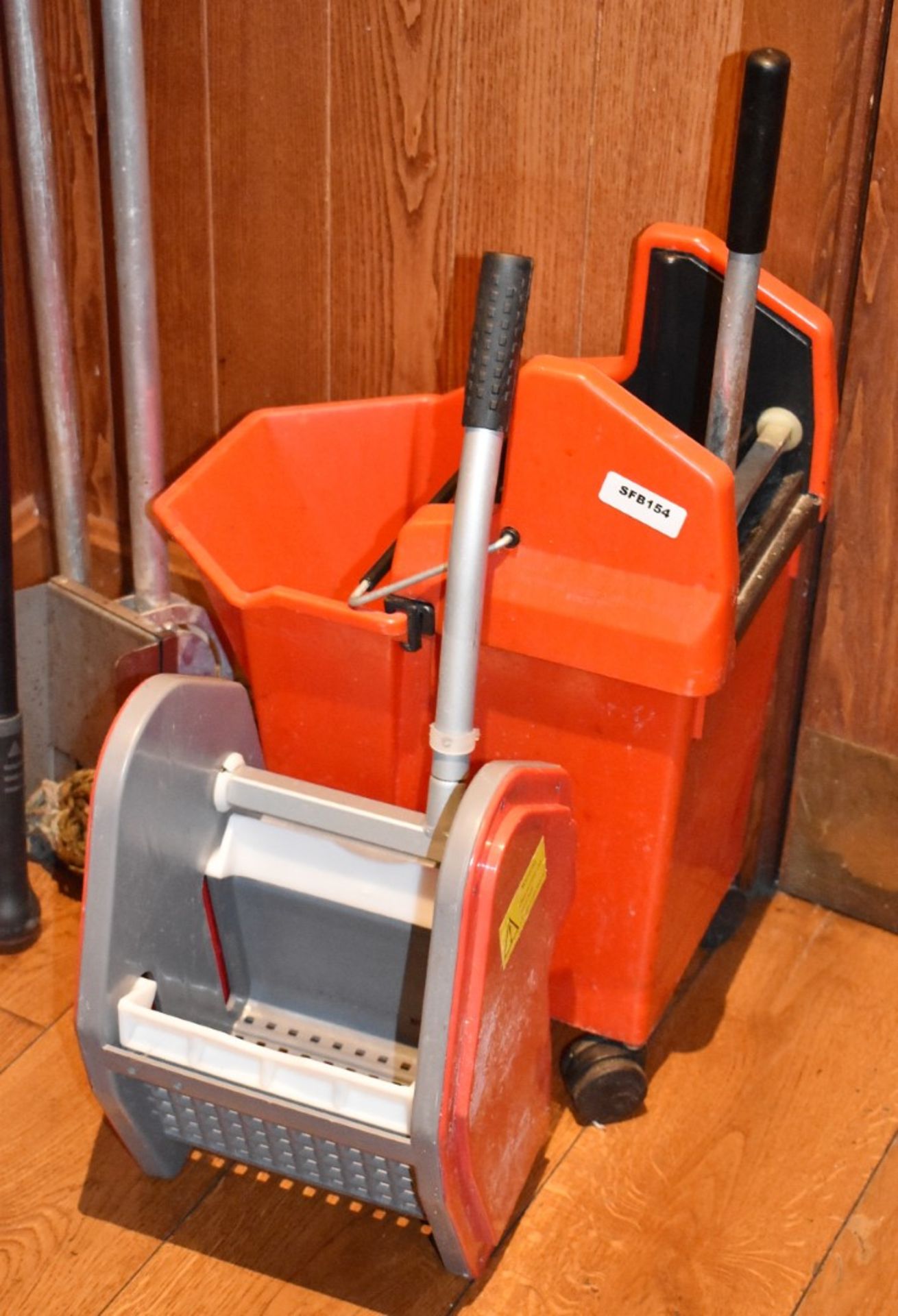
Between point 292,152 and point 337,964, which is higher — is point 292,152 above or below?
above

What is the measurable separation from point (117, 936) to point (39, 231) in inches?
27.7

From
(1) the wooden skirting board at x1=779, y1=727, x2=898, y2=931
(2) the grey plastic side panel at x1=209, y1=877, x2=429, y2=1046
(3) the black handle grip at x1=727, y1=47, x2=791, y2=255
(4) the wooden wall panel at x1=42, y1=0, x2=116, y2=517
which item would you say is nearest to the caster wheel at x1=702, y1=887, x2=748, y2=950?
(1) the wooden skirting board at x1=779, y1=727, x2=898, y2=931

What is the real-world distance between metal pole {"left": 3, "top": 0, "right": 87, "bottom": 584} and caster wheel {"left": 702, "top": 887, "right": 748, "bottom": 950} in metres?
0.71

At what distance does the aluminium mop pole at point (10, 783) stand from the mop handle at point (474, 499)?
0.48 metres

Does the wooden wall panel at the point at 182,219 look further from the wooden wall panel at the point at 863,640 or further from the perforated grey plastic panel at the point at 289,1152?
the perforated grey plastic panel at the point at 289,1152

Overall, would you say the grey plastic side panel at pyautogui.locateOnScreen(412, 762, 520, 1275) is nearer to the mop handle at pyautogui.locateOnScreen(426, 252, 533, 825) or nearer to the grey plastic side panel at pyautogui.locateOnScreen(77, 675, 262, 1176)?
the mop handle at pyautogui.locateOnScreen(426, 252, 533, 825)

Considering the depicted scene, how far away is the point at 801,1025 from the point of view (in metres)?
1.34

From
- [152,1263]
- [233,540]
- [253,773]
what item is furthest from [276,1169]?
[233,540]

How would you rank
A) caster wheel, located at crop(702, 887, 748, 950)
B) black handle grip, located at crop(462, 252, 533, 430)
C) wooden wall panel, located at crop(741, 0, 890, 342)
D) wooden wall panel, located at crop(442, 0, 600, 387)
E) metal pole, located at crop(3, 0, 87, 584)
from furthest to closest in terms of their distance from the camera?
caster wheel, located at crop(702, 887, 748, 950) → metal pole, located at crop(3, 0, 87, 584) → wooden wall panel, located at crop(442, 0, 600, 387) → wooden wall panel, located at crop(741, 0, 890, 342) → black handle grip, located at crop(462, 252, 533, 430)

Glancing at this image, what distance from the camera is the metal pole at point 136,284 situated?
1303 mm

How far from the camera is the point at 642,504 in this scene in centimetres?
100

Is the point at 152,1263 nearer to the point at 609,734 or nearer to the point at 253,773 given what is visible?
the point at 253,773

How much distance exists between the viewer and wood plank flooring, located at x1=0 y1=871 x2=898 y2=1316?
42.9 inches

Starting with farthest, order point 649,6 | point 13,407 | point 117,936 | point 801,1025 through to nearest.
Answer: point 13,407, point 801,1025, point 649,6, point 117,936
